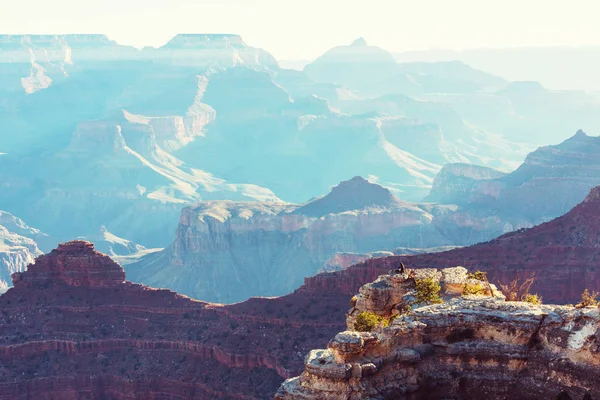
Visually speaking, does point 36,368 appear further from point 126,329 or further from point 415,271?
point 415,271

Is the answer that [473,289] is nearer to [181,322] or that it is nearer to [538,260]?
[181,322]

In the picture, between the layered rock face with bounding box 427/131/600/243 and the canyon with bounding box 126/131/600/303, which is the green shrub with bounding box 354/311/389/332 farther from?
the layered rock face with bounding box 427/131/600/243

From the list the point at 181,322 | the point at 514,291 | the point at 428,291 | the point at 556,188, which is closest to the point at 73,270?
the point at 181,322

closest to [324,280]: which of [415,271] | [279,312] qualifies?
[279,312]

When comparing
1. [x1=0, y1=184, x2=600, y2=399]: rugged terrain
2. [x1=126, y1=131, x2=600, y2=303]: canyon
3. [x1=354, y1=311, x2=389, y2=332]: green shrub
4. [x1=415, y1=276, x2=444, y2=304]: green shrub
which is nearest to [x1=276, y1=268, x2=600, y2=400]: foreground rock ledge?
[x1=354, y1=311, x2=389, y2=332]: green shrub

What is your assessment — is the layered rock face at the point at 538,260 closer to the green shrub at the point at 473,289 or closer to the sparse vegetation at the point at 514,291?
the sparse vegetation at the point at 514,291

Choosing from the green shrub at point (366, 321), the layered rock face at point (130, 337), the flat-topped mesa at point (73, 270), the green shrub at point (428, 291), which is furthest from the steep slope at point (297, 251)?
the green shrub at point (366, 321)
